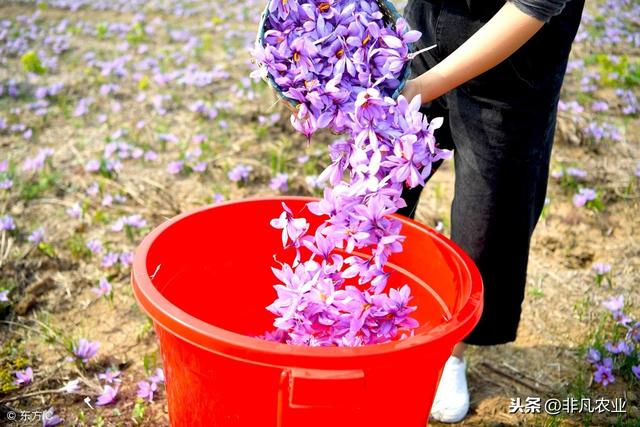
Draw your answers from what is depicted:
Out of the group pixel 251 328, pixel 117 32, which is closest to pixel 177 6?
pixel 117 32

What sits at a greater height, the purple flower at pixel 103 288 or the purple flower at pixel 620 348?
the purple flower at pixel 103 288

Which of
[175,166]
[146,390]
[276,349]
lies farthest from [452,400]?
[175,166]

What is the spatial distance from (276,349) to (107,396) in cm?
103

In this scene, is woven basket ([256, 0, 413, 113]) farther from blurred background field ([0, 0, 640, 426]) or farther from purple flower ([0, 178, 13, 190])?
purple flower ([0, 178, 13, 190])

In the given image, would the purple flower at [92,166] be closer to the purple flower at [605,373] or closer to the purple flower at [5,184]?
the purple flower at [5,184]

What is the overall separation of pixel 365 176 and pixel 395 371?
0.40 metres

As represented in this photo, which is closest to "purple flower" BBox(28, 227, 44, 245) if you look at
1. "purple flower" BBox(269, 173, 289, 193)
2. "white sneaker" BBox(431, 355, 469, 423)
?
"purple flower" BBox(269, 173, 289, 193)

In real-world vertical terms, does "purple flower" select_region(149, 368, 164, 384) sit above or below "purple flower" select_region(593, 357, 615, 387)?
above

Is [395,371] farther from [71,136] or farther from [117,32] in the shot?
[117,32]

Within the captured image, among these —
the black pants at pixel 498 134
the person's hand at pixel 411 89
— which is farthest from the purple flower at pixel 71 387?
the person's hand at pixel 411 89

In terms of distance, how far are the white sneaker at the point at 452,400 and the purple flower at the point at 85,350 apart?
3.50ft

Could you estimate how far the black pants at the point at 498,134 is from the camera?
5.34 ft

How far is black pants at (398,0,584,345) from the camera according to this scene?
5.34 feet

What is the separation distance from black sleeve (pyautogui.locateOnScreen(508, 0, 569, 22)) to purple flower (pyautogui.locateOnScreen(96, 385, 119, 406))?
152 cm
